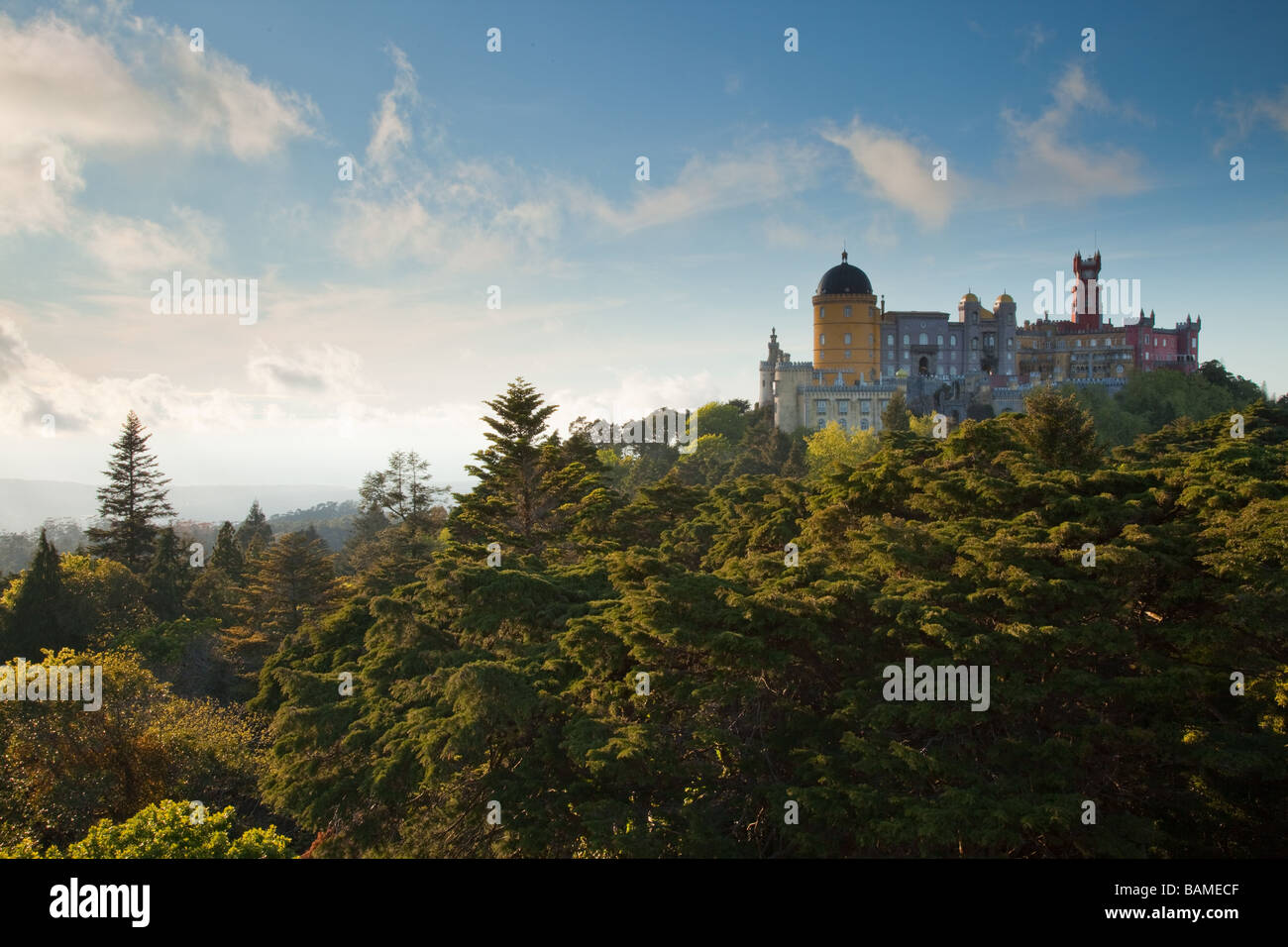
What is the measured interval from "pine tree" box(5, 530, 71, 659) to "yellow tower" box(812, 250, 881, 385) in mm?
51733

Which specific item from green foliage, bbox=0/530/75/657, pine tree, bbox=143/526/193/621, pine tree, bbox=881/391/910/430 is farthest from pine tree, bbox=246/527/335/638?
pine tree, bbox=881/391/910/430

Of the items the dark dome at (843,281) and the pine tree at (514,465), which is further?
the dark dome at (843,281)

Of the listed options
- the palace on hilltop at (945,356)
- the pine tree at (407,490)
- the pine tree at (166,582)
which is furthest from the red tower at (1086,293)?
the pine tree at (166,582)

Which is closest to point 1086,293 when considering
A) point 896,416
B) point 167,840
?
point 896,416

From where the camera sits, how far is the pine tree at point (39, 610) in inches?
1088

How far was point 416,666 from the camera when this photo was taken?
15219 millimetres

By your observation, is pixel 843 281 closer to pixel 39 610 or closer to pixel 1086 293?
pixel 1086 293

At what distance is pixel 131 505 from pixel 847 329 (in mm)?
50824

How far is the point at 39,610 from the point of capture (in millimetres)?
28250

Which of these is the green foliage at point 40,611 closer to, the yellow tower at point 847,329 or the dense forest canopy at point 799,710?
the dense forest canopy at point 799,710

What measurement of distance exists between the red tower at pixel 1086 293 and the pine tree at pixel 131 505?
82.9m
